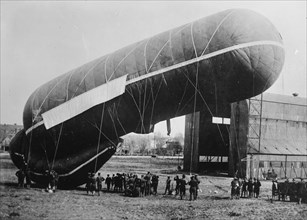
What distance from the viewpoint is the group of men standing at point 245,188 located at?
1582 centimetres

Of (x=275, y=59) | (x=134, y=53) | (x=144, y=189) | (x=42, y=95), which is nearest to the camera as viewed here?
(x=275, y=59)

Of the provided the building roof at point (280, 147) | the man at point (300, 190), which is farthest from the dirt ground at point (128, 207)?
the building roof at point (280, 147)

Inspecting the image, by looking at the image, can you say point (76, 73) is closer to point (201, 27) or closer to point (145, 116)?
point (145, 116)

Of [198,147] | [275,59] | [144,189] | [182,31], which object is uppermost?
[182,31]

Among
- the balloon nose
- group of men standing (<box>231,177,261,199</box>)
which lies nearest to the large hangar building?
group of men standing (<box>231,177,261,199</box>)

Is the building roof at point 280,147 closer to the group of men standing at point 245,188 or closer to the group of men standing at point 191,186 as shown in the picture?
the group of men standing at point 245,188

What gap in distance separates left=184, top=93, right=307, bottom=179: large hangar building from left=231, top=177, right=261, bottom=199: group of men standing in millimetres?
8870

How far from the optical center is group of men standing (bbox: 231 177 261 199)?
15.8 metres

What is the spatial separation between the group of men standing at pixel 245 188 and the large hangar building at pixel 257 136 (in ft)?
29.1

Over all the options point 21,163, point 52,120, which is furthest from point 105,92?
point 21,163

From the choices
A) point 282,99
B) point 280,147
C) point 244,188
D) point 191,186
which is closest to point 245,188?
point 244,188

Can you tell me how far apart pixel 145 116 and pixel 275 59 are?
5.38m

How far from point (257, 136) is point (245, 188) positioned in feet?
40.1

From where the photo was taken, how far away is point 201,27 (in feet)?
42.4
